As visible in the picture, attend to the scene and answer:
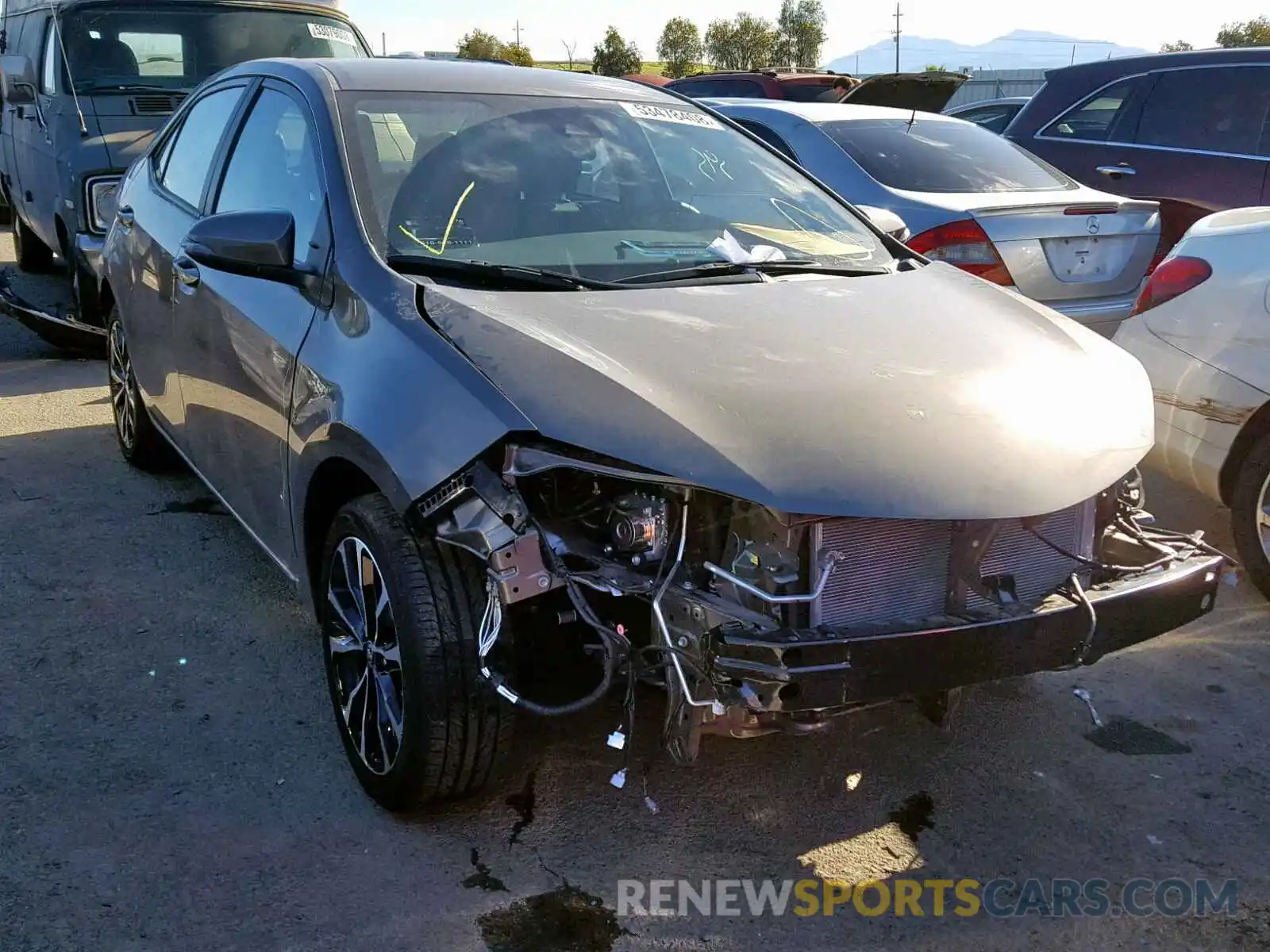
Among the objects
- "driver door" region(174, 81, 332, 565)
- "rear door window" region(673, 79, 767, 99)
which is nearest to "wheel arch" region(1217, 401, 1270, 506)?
"driver door" region(174, 81, 332, 565)

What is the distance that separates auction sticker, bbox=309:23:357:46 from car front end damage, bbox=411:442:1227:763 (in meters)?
7.10

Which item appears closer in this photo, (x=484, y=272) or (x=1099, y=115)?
(x=484, y=272)

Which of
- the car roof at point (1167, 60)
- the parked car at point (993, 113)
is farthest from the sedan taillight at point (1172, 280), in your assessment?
the parked car at point (993, 113)

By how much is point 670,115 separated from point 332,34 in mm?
5642

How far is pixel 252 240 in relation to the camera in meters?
3.17

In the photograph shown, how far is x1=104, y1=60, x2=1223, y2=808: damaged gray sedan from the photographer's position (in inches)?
97.2

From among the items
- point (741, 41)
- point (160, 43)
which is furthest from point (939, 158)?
point (741, 41)

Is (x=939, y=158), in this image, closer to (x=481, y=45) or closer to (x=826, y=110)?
(x=826, y=110)

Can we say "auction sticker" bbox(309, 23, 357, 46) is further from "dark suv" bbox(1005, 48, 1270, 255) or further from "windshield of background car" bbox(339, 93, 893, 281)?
"windshield of background car" bbox(339, 93, 893, 281)

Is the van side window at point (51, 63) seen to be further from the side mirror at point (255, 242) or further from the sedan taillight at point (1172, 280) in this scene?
the sedan taillight at point (1172, 280)

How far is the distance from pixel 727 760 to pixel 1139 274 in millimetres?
3914

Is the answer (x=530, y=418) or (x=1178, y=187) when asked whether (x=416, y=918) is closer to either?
(x=530, y=418)

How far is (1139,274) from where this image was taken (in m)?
5.96

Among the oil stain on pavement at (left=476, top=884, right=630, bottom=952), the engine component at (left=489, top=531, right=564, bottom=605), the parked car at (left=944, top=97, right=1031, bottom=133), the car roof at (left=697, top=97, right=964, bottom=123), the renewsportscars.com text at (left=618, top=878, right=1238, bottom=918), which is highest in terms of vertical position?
the car roof at (left=697, top=97, right=964, bottom=123)
